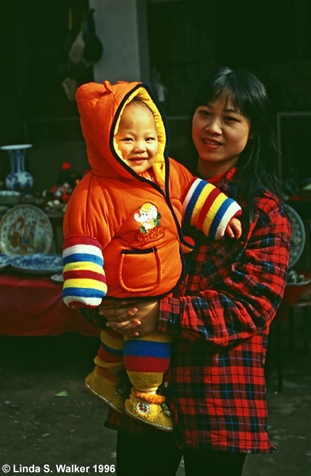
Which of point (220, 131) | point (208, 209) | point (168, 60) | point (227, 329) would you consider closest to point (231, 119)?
point (220, 131)

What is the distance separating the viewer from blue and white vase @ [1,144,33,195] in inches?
285

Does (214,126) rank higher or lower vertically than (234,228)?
higher

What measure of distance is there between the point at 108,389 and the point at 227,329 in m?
0.48

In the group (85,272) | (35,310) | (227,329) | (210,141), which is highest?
(210,141)

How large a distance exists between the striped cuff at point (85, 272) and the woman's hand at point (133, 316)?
0.45ft

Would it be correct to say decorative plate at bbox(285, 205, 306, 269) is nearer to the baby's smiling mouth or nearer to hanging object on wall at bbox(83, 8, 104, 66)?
hanging object on wall at bbox(83, 8, 104, 66)

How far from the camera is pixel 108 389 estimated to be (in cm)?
267

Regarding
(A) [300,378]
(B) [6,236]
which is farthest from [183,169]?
(B) [6,236]

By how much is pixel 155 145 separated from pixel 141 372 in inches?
26.7

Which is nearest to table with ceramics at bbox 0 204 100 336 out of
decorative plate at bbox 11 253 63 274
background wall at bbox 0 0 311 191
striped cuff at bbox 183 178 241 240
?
decorative plate at bbox 11 253 63 274

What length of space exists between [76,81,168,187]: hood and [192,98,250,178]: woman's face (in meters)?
0.13

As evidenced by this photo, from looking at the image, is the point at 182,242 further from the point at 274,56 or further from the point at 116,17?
the point at 274,56

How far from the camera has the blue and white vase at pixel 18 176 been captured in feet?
23.8

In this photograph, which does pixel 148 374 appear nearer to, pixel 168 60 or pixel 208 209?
pixel 208 209
